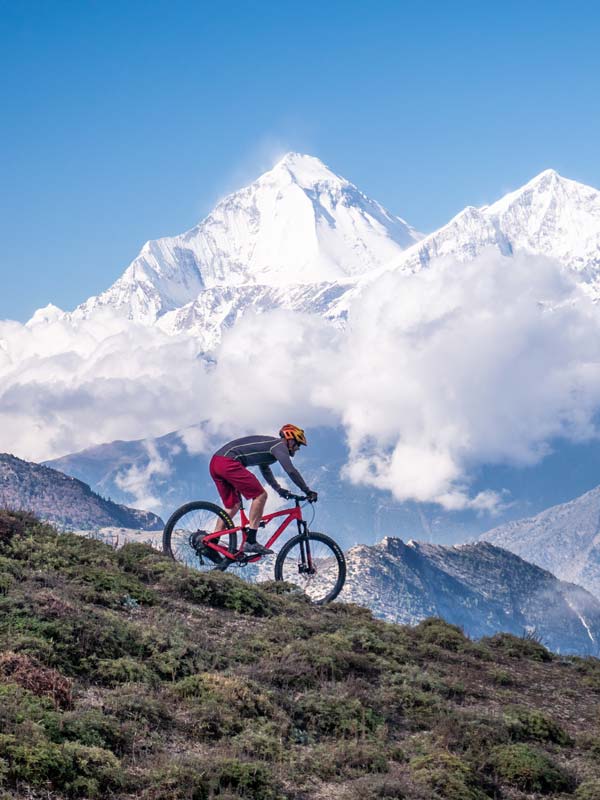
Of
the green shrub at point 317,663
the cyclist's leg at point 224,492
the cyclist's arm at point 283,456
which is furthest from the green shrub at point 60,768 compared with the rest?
the cyclist's leg at point 224,492

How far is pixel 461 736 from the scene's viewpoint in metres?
15.4

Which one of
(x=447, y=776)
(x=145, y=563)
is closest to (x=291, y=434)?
(x=145, y=563)

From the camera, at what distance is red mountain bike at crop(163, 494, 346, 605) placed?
22.9 meters

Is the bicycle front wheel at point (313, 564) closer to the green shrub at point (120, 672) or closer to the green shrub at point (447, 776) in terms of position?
the green shrub at point (120, 672)

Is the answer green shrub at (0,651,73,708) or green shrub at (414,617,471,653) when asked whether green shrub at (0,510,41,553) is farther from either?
green shrub at (414,617,471,653)

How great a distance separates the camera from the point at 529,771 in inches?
570

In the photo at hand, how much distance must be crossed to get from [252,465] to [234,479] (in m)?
0.63

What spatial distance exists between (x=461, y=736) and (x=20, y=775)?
6841 mm

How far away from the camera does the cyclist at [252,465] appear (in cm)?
2258

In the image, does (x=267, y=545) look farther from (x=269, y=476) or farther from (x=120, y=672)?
(x=120, y=672)

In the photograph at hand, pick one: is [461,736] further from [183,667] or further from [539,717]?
[183,667]

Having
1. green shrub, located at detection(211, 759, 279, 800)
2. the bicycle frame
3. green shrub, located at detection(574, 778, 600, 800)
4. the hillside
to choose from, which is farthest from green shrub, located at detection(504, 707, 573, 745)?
the bicycle frame

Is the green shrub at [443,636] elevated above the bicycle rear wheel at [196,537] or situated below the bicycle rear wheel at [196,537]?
below

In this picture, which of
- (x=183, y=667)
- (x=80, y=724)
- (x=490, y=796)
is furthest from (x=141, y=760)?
(x=490, y=796)
